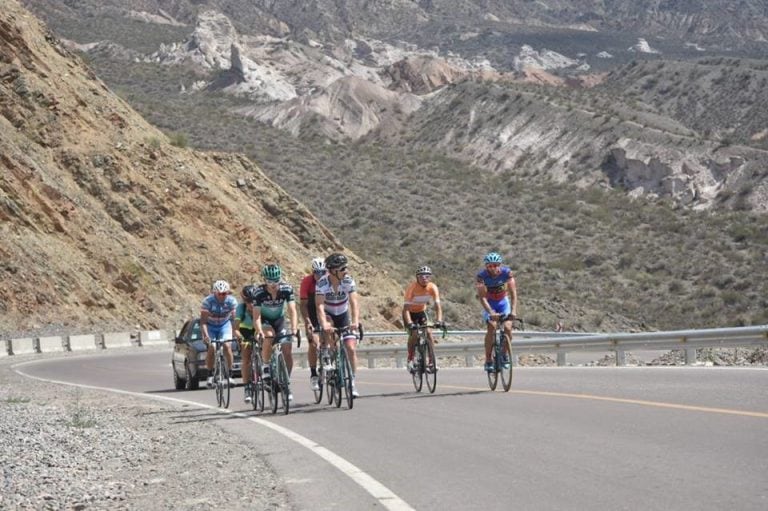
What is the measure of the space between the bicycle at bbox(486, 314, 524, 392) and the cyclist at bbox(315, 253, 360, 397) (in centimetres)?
230

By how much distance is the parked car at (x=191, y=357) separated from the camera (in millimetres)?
22594

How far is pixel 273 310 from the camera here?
49.5 feet

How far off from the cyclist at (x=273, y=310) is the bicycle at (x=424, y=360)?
2.44 metres

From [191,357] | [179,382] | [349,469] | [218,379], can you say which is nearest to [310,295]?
[218,379]

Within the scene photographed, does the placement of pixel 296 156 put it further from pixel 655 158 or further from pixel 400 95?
pixel 400 95

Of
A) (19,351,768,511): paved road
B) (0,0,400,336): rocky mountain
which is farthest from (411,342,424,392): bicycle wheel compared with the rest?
(0,0,400,336): rocky mountain

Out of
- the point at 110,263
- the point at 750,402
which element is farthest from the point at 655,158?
the point at 750,402

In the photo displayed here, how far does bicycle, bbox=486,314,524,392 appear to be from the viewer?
16.0m

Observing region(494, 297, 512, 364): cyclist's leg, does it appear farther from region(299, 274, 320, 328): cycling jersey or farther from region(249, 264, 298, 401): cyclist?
region(249, 264, 298, 401): cyclist

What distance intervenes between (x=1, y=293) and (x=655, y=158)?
193ft

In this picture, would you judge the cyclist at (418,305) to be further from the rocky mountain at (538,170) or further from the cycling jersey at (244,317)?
the rocky mountain at (538,170)

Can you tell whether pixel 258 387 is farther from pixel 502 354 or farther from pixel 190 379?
pixel 190 379

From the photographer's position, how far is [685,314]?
194 feet

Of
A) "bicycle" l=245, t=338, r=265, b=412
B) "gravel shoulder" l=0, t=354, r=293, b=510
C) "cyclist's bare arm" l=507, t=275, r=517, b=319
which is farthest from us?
"cyclist's bare arm" l=507, t=275, r=517, b=319
